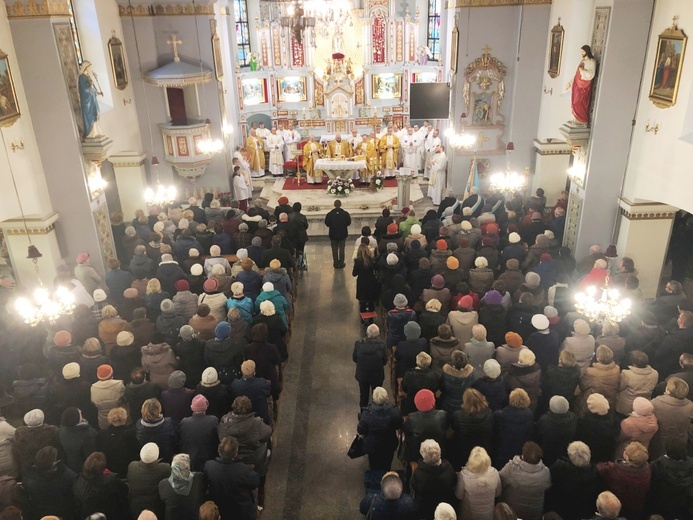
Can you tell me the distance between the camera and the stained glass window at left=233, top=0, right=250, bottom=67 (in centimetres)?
2181

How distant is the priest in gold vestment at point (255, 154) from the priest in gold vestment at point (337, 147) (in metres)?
2.45

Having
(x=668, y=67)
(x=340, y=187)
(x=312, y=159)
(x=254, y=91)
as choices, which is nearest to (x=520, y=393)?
(x=668, y=67)

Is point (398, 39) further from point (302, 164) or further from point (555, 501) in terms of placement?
point (555, 501)

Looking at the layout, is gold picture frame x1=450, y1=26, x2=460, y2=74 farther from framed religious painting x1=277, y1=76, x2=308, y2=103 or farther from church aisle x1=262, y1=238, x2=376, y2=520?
framed religious painting x1=277, y1=76, x2=308, y2=103

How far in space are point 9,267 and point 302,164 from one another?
10.4 meters

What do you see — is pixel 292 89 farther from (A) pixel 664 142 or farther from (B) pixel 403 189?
(A) pixel 664 142

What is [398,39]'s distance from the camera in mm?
22578

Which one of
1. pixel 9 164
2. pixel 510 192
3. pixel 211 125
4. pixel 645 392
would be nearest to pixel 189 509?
pixel 645 392

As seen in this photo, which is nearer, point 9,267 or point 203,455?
point 203,455

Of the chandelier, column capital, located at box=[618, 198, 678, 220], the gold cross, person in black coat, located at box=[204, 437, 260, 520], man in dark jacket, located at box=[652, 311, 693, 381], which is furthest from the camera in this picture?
the gold cross

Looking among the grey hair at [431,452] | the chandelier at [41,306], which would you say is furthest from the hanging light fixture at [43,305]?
the grey hair at [431,452]

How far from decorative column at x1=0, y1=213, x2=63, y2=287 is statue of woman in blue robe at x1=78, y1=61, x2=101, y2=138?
66.6 inches

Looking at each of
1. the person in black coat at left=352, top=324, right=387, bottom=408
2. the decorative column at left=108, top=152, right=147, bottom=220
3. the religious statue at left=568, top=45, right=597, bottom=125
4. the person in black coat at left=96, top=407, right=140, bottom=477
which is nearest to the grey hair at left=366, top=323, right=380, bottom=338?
the person in black coat at left=352, top=324, right=387, bottom=408

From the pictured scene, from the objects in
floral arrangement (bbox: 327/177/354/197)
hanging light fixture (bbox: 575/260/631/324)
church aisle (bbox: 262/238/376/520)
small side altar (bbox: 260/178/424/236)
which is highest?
hanging light fixture (bbox: 575/260/631/324)
